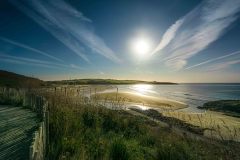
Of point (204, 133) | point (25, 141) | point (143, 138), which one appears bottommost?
point (204, 133)

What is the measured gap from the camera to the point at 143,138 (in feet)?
30.6

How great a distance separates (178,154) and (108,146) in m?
1.97

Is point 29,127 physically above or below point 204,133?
above

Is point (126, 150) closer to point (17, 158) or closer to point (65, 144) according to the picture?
point (65, 144)

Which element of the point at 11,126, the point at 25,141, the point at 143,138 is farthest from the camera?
the point at 143,138

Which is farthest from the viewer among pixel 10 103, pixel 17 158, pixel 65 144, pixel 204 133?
pixel 204 133

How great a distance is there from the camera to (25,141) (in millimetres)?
6324

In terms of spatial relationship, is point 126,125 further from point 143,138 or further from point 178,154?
point 178,154

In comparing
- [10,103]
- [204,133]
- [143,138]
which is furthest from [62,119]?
[204,133]

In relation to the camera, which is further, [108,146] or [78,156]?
[108,146]

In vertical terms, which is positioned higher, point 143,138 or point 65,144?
point 65,144

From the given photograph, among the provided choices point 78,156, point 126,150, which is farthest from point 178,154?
point 78,156

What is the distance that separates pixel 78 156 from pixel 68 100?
7.61 metres

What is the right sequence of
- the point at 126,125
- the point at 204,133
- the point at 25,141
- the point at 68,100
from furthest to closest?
the point at 204,133, the point at 68,100, the point at 126,125, the point at 25,141
